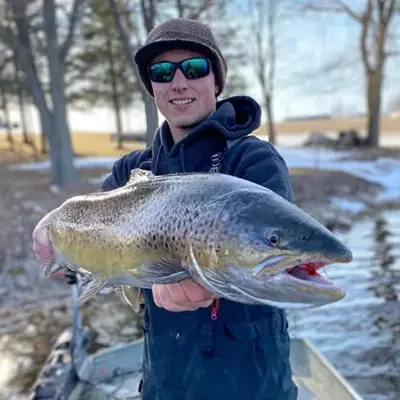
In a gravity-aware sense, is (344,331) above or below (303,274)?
below

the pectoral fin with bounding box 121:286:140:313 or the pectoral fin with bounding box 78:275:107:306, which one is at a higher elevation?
the pectoral fin with bounding box 78:275:107:306

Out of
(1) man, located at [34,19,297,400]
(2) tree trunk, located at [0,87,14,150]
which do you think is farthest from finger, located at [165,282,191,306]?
(2) tree trunk, located at [0,87,14,150]

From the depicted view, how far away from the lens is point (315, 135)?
29.5 meters

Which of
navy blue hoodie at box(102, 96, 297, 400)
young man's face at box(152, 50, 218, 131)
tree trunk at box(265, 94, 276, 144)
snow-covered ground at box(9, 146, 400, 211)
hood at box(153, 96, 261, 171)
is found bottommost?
snow-covered ground at box(9, 146, 400, 211)

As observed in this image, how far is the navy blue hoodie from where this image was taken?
219 cm

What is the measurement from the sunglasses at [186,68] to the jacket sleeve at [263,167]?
415 millimetres

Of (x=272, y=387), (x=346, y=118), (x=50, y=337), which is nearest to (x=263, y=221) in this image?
(x=272, y=387)

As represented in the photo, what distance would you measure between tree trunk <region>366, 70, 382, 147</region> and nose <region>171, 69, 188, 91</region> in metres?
25.8

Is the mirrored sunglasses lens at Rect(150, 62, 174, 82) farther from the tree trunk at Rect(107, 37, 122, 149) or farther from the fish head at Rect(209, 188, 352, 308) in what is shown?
the tree trunk at Rect(107, 37, 122, 149)

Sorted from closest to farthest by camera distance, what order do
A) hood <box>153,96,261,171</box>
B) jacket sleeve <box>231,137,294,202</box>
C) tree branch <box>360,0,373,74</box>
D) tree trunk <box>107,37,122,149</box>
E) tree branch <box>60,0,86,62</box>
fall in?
jacket sleeve <box>231,137,294,202</box>, hood <box>153,96,261,171</box>, tree branch <box>60,0,86,62</box>, tree branch <box>360,0,373,74</box>, tree trunk <box>107,37,122,149</box>

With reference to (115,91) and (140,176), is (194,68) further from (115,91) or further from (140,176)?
(115,91)

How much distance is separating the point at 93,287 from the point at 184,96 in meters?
0.89

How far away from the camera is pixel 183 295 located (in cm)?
181

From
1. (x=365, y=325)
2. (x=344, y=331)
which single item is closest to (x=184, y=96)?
(x=344, y=331)
